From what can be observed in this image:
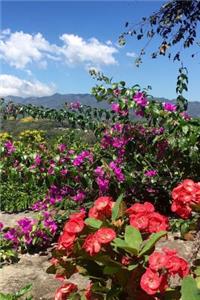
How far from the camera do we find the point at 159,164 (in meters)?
6.10

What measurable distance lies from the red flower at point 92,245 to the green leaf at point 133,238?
0.12 meters

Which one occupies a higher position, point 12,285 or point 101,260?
point 101,260

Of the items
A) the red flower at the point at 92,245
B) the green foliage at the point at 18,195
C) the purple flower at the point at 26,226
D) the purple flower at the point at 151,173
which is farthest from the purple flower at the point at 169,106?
the red flower at the point at 92,245

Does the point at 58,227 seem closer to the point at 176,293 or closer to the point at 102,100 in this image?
the point at 102,100

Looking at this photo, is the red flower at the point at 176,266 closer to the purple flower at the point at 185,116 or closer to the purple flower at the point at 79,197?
the purple flower at the point at 185,116

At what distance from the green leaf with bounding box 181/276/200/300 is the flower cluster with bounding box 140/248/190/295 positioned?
0.50 feet

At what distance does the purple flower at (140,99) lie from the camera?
5789 millimetres

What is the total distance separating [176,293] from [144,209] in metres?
0.39

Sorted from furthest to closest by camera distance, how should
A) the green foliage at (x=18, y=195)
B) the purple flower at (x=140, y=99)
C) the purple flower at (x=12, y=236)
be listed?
the green foliage at (x=18, y=195)
the purple flower at (x=140, y=99)
the purple flower at (x=12, y=236)

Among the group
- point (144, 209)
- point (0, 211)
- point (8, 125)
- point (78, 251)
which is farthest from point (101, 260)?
point (8, 125)

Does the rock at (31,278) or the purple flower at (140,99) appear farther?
the purple flower at (140,99)

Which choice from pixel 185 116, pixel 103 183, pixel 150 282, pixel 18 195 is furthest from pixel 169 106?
pixel 150 282

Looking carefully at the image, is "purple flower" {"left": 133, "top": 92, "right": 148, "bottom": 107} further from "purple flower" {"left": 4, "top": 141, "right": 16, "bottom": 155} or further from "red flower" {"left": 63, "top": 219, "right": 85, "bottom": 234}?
"red flower" {"left": 63, "top": 219, "right": 85, "bottom": 234}

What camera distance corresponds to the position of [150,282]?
211 cm
